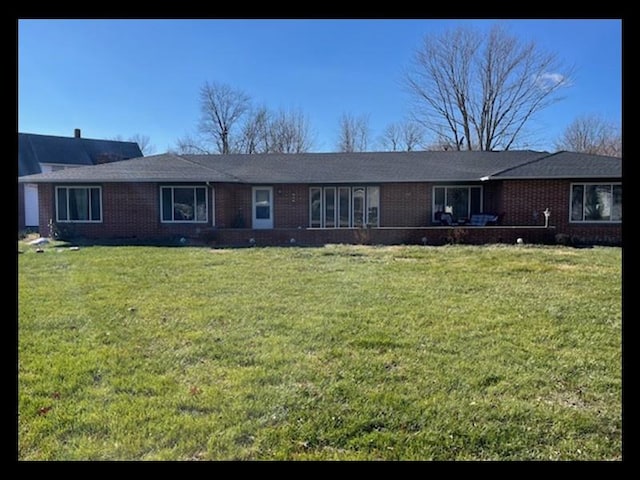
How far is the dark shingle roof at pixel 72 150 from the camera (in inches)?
1014

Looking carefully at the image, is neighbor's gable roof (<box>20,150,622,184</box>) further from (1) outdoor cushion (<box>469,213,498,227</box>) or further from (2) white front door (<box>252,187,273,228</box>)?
(1) outdoor cushion (<box>469,213,498,227</box>)

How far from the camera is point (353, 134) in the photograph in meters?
33.3

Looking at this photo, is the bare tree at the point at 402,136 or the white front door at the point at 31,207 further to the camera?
the bare tree at the point at 402,136

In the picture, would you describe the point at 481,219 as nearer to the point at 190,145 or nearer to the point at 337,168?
the point at 337,168

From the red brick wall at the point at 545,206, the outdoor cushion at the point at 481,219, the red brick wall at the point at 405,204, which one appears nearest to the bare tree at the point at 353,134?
the red brick wall at the point at 405,204

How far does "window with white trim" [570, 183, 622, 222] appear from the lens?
14816 mm

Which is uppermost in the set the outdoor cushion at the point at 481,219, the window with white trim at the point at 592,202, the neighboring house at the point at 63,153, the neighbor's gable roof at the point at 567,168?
the neighboring house at the point at 63,153

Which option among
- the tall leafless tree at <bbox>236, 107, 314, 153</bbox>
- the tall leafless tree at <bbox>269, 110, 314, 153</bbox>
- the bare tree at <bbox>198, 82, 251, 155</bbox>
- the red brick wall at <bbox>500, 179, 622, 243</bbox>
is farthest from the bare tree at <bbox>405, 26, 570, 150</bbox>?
the bare tree at <bbox>198, 82, 251, 155</bbox>

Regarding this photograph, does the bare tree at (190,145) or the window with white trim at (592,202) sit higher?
the bare tree at (190,145)

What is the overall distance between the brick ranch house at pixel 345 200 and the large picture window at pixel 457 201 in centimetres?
4

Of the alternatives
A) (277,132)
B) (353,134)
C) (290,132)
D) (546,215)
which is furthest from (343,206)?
(277,132)

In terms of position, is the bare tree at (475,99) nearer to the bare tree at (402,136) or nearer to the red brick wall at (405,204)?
the bare tree at (402,136)

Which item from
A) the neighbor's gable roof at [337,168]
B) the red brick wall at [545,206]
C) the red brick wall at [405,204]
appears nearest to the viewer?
the red brick wall at [545,206]
